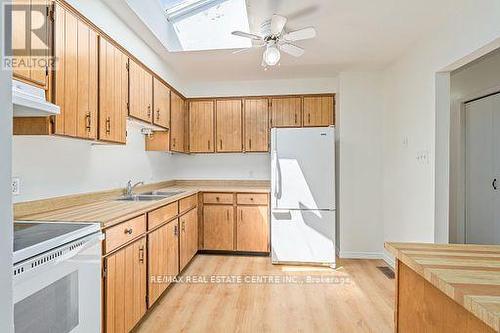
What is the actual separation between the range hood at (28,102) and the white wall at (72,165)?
39 centimetres

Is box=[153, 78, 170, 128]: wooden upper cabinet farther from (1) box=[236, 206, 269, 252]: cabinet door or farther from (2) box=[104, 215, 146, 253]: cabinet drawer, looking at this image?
(1) box=[236, 206, 269, 252]: cabinet door

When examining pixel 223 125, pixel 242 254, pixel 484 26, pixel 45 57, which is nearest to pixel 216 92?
pixel 223 125

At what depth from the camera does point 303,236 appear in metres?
3.41

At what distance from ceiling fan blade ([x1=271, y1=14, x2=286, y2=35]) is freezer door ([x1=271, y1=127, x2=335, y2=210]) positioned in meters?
1.29

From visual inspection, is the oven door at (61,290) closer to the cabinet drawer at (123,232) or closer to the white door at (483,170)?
the cabinet drawer at (123,232)

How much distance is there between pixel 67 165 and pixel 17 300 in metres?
1.25

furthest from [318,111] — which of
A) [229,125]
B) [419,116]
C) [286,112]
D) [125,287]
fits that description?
[125,287]

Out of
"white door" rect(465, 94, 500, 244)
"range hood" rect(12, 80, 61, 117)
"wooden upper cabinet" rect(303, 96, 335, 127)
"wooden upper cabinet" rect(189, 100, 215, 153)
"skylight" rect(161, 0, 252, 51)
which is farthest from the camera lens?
"wooden upper cabinet" rect(189, 100, 215, 153)

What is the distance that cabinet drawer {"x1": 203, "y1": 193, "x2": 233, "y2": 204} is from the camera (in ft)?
12.3

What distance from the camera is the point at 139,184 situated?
10.3 feet

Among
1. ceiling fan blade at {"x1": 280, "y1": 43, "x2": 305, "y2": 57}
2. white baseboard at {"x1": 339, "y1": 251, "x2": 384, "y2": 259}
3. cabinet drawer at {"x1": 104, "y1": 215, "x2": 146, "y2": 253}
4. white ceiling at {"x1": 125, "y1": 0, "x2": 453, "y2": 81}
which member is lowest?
white baseboard at {"x1": 339, "y1": 251, "x2": 384, "y2": 259}

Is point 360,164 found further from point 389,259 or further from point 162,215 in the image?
point 162,215

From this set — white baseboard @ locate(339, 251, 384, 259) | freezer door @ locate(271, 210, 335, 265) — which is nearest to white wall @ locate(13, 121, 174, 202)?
freezer door @ locate(271, 210, 335, 265)

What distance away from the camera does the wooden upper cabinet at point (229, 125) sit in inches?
159
